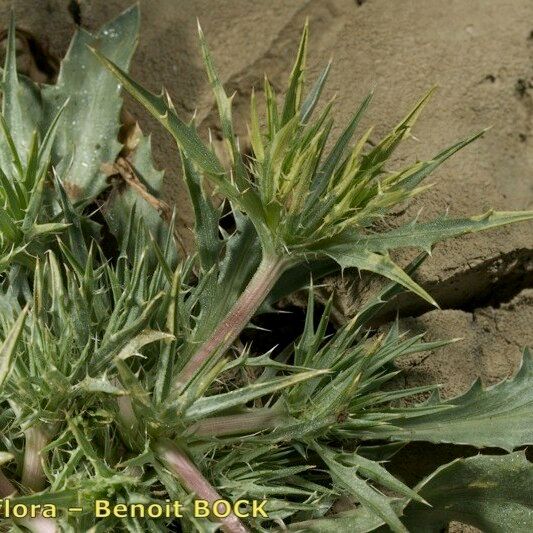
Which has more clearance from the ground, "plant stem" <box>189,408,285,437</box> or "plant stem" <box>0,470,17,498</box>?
"plant stem" <box>189,408,285,437</box>

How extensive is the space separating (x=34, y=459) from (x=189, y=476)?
257 millimetres

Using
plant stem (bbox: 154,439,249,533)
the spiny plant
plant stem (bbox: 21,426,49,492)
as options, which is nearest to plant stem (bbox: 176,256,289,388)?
the spiny plant

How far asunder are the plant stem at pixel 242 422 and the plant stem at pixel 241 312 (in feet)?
0.30

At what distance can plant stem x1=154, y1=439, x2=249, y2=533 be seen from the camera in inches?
47.5

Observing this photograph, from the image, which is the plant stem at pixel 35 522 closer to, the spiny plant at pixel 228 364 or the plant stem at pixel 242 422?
the spiny plant at pixel 228 364

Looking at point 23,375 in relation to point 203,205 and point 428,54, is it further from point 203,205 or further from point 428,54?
point 428,54

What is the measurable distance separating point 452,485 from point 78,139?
1.03 m

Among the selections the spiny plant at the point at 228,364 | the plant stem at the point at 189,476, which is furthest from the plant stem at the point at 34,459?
the plant stem at the point at 189,476

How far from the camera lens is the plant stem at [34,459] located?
4.09 ft

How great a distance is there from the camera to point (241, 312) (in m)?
1.35

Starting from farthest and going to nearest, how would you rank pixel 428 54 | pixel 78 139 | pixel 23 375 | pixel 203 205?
pixel 428 54 < pixel 78 139 < pixel 203 205 < pixel 23 375

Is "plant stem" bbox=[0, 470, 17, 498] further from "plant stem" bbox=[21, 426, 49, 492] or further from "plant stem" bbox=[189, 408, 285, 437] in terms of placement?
"plant stem" bbox=[189, 408, 285, 437]

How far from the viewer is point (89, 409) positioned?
1.27 meters

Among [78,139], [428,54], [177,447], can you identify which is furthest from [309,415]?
[428,54]
